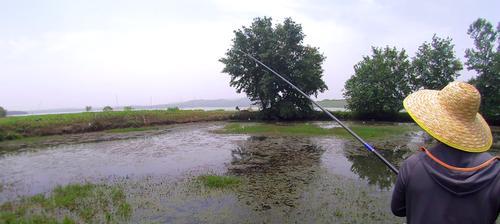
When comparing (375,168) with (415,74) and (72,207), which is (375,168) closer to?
(72,207)

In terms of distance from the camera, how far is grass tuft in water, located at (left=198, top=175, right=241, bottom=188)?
Result: 37.0 ft

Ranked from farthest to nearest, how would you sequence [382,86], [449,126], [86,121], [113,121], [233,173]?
[382,86], [113,121], [86,121], [233,173], [449,126]

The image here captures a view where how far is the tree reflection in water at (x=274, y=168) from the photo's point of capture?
1005 cm

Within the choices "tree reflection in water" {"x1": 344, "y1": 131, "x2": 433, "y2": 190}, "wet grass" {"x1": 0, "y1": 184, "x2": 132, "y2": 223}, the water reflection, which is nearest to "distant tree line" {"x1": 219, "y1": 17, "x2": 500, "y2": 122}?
"tree reflection in water" {"x1": 344, "y1": 131, "x2": 433, "y2": 190}

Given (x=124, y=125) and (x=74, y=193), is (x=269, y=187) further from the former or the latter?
(x=124, y=125)

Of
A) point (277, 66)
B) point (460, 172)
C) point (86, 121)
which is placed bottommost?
point (86, 121)

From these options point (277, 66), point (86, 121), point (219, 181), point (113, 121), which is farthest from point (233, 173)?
point (277, 66)

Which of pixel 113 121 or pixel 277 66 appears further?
pixel 277 66

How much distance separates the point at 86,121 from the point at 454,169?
102 feet

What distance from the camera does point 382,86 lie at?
3612cm

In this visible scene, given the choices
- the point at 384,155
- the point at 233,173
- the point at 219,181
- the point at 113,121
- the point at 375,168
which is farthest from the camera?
the point at 113,121

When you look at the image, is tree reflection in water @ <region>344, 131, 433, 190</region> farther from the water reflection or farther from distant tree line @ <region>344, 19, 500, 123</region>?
distant tree line @ <region>344, 19, 500, 123</region>

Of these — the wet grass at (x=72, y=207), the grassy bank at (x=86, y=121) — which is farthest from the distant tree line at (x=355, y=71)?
the wet grass at (x=72, y=207)

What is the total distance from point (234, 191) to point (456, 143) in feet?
28.7
